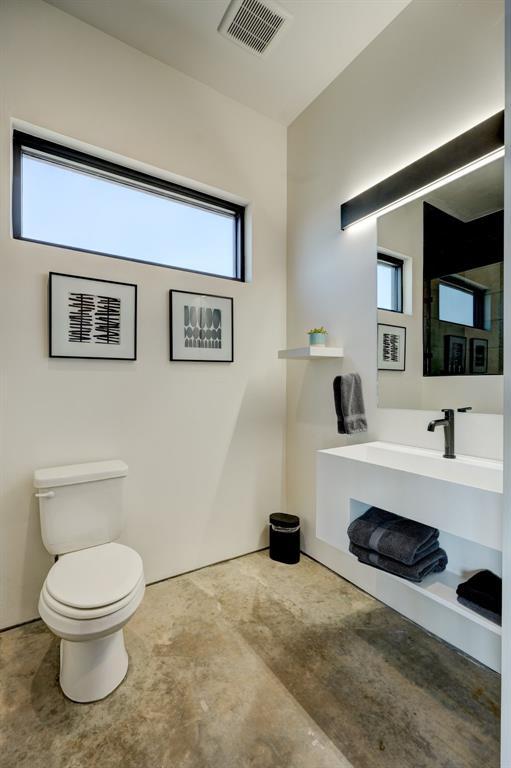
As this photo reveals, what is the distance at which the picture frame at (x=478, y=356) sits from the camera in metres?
1.57

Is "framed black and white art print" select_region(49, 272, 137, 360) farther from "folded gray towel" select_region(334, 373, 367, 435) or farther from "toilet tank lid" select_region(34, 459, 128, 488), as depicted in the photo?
"folded gray towel" select_region(334, 373, 367, 435)

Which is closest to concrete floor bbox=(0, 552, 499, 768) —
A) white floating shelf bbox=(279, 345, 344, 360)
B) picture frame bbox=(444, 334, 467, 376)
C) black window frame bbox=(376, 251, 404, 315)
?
picture frame bbox=(444, 334, 467, 376)

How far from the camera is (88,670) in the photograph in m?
1.40

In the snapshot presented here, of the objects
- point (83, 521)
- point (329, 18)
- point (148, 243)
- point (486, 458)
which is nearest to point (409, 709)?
point (486, 458)

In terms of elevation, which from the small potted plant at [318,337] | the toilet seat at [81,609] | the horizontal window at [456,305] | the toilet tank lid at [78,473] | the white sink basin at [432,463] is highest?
the horizontal window at [456,305]

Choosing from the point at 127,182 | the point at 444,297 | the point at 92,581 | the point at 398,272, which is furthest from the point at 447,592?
the point at 127,182

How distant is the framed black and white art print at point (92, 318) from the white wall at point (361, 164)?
115 centimetres

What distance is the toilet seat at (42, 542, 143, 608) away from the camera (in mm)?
1309

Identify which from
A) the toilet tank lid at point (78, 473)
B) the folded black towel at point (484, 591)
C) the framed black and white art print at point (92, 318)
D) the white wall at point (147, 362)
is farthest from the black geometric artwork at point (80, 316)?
the folded black towel at point (484, 591)

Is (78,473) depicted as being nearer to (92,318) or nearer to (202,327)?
(92,318)

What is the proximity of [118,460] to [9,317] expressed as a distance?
0.90m

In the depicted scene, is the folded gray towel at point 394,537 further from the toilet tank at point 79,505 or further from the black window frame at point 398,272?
the toilet tank at point 79,505

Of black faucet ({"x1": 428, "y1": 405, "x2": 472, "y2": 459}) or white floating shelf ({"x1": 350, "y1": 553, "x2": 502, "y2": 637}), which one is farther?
black faucet ({"x1": 428, "y1": 405, "x2": 472, "y2": 459})

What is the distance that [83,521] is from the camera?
1738 millimetres
